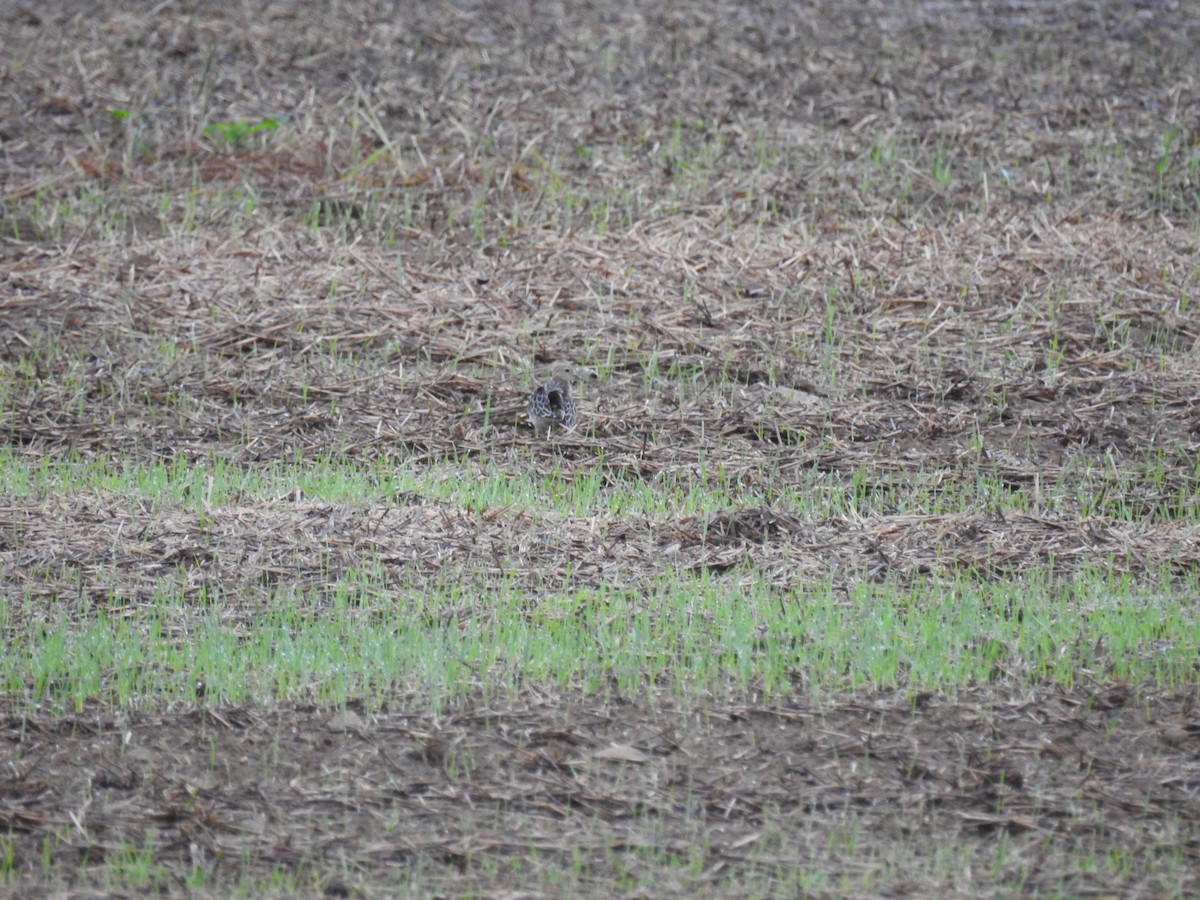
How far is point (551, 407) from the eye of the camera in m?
8.74

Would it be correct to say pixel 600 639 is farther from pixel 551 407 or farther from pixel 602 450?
pixel 551 407

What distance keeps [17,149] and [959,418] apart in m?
8.87

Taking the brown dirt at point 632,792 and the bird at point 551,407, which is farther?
the bird at point 551,407

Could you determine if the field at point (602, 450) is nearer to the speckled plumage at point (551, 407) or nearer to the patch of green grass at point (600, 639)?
the patch of green grass at point (600, 639)

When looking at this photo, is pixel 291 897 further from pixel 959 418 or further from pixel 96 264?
pixel 96 264

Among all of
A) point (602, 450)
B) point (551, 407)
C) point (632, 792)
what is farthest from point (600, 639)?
point (551, 407)

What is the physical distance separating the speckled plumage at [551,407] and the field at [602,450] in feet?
0.68

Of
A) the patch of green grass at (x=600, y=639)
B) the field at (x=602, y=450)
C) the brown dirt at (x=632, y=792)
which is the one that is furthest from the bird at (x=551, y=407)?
the brown dirt at (x=632, y=792)

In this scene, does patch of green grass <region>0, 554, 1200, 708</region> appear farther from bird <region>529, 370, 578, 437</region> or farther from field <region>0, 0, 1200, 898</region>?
bird <region>529, 370, 578, 437</region>

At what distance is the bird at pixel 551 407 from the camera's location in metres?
8.71

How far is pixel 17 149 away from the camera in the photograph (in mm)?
13008

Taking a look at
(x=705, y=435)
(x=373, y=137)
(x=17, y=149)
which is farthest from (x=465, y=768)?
(x=17, y=149)

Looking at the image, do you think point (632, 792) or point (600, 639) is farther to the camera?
point (600, 639)

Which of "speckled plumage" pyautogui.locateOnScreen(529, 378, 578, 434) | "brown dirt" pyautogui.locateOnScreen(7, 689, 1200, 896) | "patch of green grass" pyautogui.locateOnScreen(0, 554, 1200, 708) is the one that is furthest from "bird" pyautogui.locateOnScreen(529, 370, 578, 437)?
"brown dirt" pyautogui.locateOnScreen(7, 689, 1200, 896)
